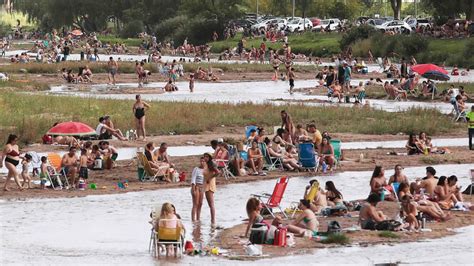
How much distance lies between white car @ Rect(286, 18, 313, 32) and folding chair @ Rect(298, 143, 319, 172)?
77.3 meters

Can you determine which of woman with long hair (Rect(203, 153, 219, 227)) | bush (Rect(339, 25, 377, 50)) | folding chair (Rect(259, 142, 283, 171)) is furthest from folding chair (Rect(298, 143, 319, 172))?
bush (Rect(339, 25, 377, 50))

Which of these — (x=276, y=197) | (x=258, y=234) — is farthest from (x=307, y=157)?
(x=258, y=234)

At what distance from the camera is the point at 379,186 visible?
2723cm

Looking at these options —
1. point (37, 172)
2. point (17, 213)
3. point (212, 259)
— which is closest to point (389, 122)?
point (37, 172)

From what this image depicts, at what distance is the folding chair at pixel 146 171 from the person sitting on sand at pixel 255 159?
96.3 inches

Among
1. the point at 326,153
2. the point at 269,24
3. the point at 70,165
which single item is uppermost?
the point at 70,165

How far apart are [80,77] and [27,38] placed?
85372mm

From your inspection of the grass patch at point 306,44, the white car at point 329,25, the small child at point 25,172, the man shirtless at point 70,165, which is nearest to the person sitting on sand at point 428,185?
the man shirtless at point 70,165

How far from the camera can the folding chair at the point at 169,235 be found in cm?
2178

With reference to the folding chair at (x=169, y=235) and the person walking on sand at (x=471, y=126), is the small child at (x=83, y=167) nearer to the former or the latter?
the folding chair at (x=169, y=235)

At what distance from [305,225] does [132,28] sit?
113 metres

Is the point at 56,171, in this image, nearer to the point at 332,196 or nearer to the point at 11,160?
the point at 11,160

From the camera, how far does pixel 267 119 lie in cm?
4525

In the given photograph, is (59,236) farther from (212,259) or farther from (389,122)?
(389,122)
